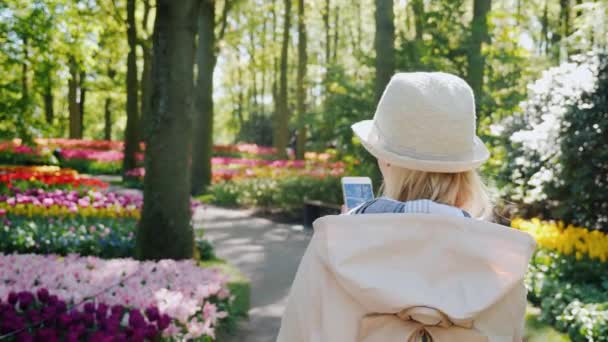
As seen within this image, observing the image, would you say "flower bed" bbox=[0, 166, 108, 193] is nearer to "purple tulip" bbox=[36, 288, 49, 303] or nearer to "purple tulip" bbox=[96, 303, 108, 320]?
"purple tulip" bbox=[36, 288, 49, 303]

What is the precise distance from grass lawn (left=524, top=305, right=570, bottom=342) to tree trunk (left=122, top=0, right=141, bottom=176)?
1434cm

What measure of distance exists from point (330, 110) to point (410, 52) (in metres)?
2.06

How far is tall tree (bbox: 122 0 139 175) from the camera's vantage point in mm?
17609

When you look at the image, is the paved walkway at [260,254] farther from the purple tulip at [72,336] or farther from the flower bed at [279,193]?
the purple tulip at [72,336]

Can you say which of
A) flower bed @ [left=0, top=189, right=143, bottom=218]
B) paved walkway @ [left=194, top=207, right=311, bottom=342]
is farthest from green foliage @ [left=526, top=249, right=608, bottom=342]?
flower bed @ [left=0, top=189, right=143, bottom=218]

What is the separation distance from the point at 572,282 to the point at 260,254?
4906 mm

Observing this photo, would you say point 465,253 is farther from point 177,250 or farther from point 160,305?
point 177,250

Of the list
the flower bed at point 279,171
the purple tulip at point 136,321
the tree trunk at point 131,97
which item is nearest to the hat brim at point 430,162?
the purple tulip at point 136,321

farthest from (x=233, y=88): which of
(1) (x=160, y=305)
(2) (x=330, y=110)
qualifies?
(1) (x=160, y=305)

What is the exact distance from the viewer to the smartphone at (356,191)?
2.11m

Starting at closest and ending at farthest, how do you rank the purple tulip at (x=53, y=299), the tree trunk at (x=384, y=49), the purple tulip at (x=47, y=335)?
the purple tulip at (x=47, y=335), the purple tulip at (x=53, y=299), the tree trunk at (x=384, y=49)

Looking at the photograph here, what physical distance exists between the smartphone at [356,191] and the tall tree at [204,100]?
1528 centimetres

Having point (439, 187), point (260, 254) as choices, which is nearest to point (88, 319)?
point (439, 187)

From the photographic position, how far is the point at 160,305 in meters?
4.16
